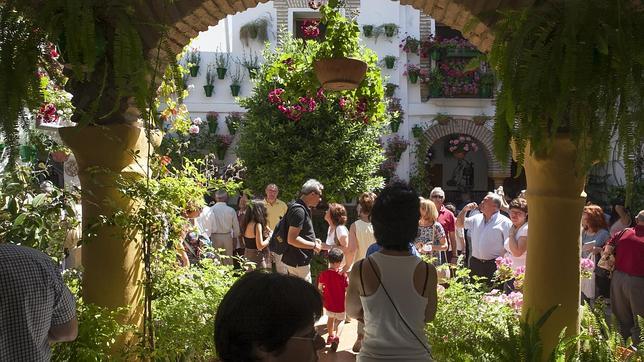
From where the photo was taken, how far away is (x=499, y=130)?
2.80 metres

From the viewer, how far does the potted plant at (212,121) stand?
1337 centimetres

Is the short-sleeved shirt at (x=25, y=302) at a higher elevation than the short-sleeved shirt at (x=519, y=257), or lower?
higher

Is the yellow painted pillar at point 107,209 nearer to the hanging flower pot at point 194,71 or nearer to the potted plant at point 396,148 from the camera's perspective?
the hanging flower pot at point 194,71

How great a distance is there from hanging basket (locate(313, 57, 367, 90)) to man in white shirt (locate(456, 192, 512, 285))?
96.3 inches

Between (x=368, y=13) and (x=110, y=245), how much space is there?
10687mm

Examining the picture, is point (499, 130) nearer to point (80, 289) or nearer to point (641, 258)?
point (80, 289)

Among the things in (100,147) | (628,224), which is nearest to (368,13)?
(628,224)

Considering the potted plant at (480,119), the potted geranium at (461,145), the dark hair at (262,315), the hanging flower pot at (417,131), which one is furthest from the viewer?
the potted geranium at (461,145)

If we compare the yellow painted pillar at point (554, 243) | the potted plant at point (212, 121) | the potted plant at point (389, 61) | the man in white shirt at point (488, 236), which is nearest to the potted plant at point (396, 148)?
the potted plant at point (389, 61)

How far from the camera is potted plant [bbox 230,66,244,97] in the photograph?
1326 cm

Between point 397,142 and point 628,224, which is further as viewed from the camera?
point 397,142

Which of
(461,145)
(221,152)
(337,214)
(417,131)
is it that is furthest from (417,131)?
(337,214)

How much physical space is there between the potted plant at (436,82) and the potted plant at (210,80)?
15.5 feet

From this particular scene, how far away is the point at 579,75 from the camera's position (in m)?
2.45
